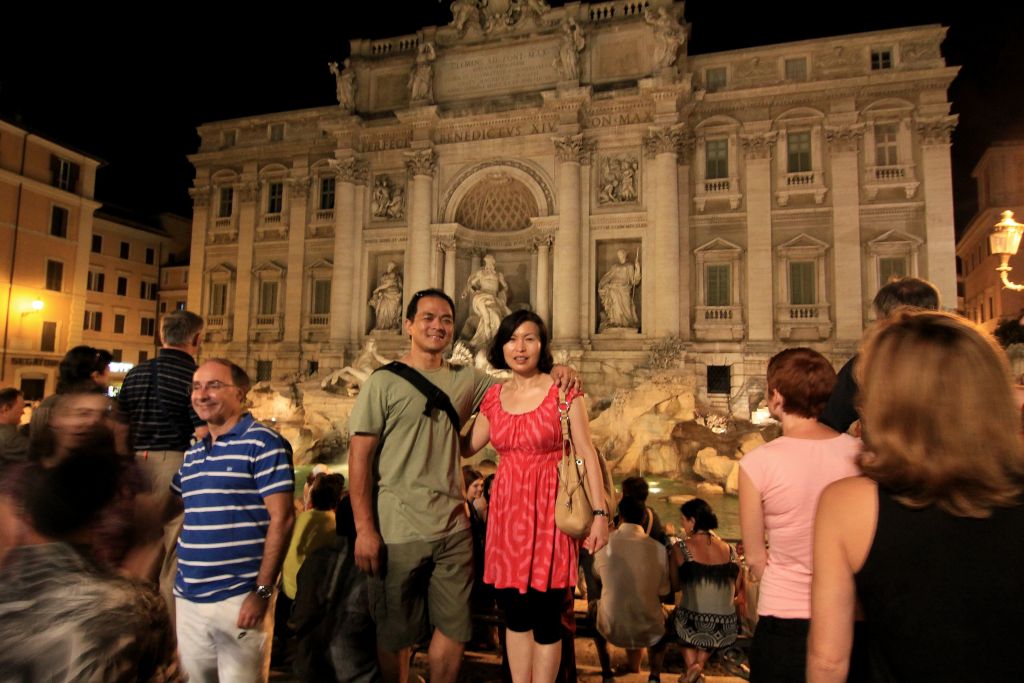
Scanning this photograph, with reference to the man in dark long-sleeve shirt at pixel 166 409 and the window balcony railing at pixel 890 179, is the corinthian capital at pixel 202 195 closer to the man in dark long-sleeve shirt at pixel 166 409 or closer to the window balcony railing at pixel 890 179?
the man in dark long-sleeve shirt at pixel 166 409

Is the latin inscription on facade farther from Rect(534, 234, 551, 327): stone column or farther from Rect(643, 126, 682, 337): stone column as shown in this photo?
Rect(534, 234, 551, 327): stone column

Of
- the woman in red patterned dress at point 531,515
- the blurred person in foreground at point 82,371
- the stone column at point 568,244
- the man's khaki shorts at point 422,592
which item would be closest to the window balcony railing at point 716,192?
the stone column at point 568,244

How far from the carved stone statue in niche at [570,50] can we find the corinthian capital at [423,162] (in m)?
5.29

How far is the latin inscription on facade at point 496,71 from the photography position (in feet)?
64.5

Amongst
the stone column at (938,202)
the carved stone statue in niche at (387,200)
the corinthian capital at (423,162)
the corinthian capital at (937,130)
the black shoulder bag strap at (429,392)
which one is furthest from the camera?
the carved stone statue in niche at (387,200)

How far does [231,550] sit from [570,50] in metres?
19.7

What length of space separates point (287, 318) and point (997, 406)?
A: 2416 centimetres

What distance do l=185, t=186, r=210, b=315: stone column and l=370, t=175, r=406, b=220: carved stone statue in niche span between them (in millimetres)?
8785

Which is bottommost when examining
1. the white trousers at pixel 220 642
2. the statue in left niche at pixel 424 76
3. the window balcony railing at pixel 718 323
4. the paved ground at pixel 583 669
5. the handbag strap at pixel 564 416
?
the paved ground at pixel 583 669

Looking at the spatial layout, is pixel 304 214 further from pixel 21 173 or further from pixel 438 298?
pixel 438 298

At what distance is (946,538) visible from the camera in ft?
4.20

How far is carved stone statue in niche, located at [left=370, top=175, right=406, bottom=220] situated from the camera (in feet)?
69.4

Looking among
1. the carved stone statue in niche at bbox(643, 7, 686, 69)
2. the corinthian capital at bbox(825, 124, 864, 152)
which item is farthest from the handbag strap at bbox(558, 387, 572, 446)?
the corinthian capital at bbox(825, 124, 864, 152)

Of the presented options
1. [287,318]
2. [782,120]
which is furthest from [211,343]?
[782,120]
